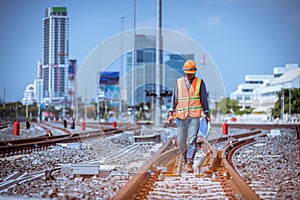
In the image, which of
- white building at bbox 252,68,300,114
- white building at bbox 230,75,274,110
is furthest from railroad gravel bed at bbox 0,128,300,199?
white building at bbox 252,68,300,114

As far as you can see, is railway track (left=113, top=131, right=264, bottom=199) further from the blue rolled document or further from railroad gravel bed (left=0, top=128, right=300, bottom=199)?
the blue rolled document

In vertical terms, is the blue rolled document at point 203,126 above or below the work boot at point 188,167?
above

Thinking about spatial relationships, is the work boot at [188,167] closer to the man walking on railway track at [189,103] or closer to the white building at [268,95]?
the man walking on railway track at [189,103]

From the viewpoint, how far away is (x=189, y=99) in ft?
16.3

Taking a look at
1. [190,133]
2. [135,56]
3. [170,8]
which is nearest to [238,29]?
[170,8]

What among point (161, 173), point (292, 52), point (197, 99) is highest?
point (292, 52)

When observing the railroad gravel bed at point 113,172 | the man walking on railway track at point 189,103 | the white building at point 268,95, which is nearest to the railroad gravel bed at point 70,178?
the railroad gravel bed at point 113,172

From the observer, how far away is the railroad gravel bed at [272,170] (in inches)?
156

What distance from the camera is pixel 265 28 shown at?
5578 millimetres

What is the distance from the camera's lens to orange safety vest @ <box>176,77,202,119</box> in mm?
4918

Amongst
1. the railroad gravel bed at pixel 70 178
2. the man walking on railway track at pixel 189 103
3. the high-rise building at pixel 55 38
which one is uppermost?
the high-rise building at pixel 55 38

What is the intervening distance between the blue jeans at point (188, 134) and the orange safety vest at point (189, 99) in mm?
82

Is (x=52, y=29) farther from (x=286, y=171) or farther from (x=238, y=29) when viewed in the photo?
(x=286, y=171)

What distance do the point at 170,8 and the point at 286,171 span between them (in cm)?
279
